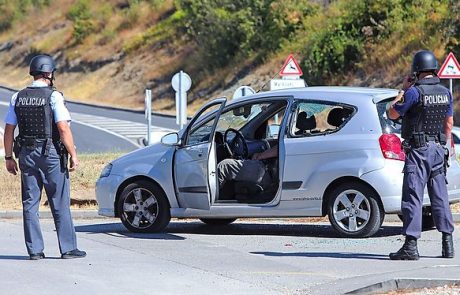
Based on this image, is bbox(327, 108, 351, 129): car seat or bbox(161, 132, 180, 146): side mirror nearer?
bbox(327, 108, 351, 129): car seat

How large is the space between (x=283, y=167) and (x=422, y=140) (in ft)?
7.22

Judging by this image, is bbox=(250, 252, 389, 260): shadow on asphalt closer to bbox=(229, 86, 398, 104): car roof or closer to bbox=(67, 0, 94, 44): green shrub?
bbox=(229, 86, 398, 104): car roof

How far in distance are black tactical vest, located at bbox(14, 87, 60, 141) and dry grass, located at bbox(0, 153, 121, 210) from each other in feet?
18.1

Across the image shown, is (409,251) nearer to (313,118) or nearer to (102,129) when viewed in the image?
(313,118)

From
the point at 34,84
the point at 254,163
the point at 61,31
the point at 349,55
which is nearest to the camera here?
the point at 34,84

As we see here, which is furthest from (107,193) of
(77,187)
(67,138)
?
(77,187)

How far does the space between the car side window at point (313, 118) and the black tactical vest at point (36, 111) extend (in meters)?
3.06

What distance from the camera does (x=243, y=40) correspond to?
164 feet

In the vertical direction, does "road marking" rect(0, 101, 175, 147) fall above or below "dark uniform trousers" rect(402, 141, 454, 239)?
above

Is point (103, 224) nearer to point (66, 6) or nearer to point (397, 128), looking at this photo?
point (397, 128)

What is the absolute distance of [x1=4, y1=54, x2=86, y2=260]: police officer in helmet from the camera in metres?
9.30

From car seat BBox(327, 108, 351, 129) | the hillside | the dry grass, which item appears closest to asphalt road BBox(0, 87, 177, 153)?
the hillside

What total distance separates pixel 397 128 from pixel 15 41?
68.9m

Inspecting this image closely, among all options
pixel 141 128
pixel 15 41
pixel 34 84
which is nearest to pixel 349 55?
pixel 141 128
